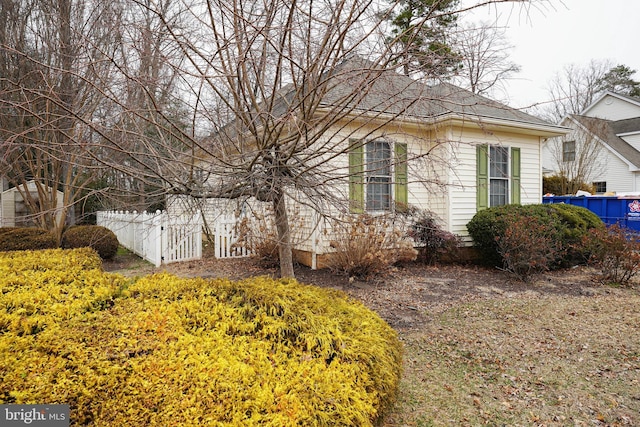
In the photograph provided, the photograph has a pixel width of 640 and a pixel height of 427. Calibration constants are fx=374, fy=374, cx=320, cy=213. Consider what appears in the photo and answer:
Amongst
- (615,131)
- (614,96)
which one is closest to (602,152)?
(615,131)

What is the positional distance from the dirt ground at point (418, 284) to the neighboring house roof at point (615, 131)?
14.2 meters

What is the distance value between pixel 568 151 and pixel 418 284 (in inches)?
683

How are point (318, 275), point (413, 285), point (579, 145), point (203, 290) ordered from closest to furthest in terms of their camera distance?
point (203, 290)
point (413, 285)
point (318, 275)
point (579, 145)

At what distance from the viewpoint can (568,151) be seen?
63.2 ft

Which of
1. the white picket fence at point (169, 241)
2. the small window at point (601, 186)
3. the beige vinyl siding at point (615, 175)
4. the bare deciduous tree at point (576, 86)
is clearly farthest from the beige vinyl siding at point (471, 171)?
the bare deciduous tree at point (576, 86)

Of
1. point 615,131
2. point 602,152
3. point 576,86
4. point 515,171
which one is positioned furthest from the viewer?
point 576,86

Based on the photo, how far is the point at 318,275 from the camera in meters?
7.05

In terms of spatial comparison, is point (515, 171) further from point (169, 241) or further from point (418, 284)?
point (169, 241)

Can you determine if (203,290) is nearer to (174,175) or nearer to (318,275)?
(174,175)

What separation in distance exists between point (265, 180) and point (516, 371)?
Answer: 296cm

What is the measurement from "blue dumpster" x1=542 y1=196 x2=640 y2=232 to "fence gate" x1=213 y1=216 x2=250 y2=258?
35.9 ft

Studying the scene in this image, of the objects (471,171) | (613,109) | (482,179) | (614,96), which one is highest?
(614,96)

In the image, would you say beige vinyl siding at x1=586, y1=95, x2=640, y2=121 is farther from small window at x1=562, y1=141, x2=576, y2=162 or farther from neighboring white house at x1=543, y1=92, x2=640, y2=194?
small window at x1=562, y1=141, x2=576, y2=162

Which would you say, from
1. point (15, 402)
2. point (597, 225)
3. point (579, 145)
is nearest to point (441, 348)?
point (15, 402)
